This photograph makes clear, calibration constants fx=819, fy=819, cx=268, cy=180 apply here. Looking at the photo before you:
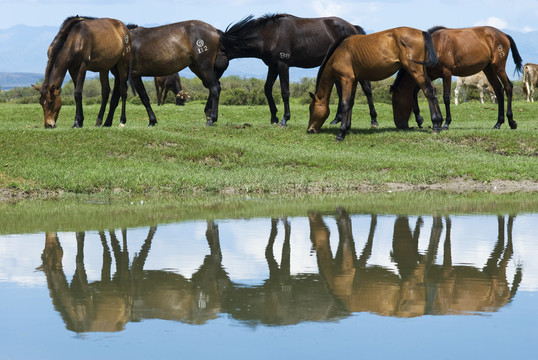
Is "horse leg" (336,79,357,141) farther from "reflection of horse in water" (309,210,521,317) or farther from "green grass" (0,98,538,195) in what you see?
"reflection of horse in water" (309,210,521,317)

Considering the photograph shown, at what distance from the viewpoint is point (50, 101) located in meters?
16.7

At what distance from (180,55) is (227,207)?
7601 mm

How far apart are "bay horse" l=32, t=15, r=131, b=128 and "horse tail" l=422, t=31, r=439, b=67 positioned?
643 centimetres

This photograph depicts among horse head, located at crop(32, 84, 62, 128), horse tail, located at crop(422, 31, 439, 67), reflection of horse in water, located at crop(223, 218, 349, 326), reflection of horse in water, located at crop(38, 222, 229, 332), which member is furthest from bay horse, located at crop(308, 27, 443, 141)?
reflection of horse in water, located at crop(223, 218, 349, 326)

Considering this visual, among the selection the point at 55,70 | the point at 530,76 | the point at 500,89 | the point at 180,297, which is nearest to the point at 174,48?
the point at 55,70

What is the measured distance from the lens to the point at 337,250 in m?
8.45

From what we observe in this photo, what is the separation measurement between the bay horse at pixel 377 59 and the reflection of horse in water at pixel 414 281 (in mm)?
8509

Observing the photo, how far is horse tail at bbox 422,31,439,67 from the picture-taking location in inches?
668

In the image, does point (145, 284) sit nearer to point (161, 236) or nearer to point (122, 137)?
point (161, 236)

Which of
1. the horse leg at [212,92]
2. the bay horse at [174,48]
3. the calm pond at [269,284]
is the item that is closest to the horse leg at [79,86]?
the bay horse at [174,48]

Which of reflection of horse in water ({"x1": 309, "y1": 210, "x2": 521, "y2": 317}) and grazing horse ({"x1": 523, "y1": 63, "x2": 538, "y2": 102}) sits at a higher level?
grazing horse ({"x1": 523, "y1": 63, "x2": 538, "y2": 102})

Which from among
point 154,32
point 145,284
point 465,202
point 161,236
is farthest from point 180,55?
point 145,284

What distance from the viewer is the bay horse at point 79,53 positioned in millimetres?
16562

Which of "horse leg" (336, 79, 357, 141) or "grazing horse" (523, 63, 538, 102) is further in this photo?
"grazing horse" (523, 63, 538, 102)
